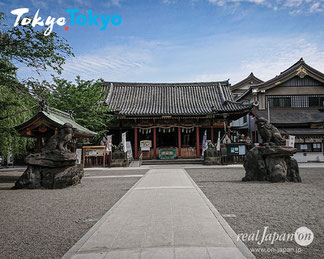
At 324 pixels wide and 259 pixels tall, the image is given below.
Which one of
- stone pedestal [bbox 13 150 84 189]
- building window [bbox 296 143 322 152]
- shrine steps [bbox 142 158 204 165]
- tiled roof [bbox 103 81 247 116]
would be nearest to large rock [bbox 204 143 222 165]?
shrine steps [bbox 142 158 204 165]

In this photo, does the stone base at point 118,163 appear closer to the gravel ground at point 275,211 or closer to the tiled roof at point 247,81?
the gravel ground at point 275,211

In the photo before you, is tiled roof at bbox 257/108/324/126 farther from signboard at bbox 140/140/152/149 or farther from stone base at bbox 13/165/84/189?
stone base at bbox 13/165/84/189

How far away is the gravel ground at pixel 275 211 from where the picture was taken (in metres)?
3.33

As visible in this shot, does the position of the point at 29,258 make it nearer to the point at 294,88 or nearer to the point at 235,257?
the point at 235,257

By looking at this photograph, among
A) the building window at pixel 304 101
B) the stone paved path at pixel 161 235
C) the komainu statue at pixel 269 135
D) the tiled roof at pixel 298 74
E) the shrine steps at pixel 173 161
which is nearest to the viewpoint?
the stone paved path at pixel 161 235

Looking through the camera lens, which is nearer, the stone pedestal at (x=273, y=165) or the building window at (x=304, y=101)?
the stone pedestal at (x=273, y=165)

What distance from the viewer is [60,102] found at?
17.5 metres

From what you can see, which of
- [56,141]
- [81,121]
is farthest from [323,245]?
[81,121]

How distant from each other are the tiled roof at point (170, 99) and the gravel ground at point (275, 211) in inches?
558

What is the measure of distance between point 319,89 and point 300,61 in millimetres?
3585

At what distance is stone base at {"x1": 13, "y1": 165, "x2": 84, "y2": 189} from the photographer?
8.88 m

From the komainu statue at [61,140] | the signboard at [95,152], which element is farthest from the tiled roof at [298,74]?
the komainu statue at [61,140]

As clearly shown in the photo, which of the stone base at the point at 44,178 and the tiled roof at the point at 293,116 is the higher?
the tiled roof at the point at 293,116

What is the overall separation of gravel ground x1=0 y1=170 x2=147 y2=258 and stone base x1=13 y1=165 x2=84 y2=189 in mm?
799
